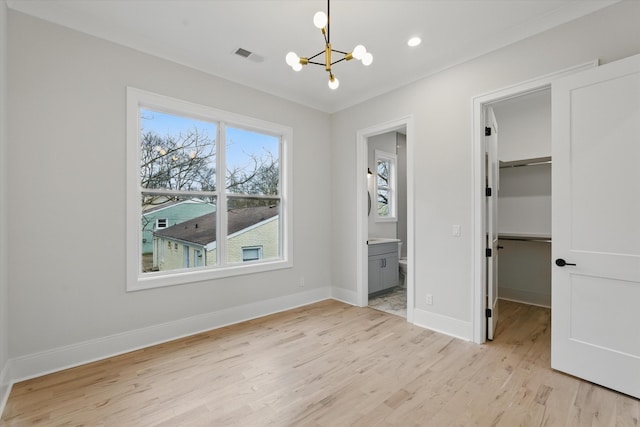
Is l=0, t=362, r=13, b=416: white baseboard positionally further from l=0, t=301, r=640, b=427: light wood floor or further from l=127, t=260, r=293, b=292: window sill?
l=127, t=260, r=293, b=292: window sill

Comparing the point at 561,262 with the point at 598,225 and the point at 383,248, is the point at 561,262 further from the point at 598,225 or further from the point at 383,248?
the point at 383,248

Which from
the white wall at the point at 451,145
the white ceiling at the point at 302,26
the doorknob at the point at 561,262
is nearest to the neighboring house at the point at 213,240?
the white ceiling at the point at 302,26

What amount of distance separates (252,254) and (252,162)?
1.25 metres

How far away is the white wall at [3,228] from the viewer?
2.12 m

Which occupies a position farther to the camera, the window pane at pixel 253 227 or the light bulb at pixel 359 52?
the window pane at pixel 253 227

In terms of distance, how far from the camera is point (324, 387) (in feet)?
7.39

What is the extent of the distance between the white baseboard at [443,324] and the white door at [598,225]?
2.49 feet

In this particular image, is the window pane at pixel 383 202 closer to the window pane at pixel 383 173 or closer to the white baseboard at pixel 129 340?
the window pane at pixel 383 173

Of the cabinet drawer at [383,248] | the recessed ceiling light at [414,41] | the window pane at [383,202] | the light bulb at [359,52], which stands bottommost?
the cabinet drawer at [383,248]

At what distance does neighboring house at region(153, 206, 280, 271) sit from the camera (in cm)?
322

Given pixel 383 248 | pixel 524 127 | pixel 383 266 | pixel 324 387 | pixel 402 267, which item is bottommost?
pixel 324 387

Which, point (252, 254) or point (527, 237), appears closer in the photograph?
point (252, 254)

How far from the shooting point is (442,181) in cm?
331

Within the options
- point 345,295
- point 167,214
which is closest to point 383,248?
point 345,295
